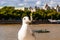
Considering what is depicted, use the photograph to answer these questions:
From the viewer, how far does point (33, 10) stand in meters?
22.1

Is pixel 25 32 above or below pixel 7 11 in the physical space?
above

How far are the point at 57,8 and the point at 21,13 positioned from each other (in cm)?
356

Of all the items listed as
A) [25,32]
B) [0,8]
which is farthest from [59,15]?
[25,32]

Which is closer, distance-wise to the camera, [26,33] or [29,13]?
[26,33]

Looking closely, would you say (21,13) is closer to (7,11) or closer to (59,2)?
(7,11)

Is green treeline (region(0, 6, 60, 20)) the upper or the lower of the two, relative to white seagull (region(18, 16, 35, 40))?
lower

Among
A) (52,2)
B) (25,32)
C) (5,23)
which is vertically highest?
(25,32)

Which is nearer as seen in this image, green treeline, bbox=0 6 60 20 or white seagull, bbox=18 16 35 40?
white seagull, bbox=18 16 35 40

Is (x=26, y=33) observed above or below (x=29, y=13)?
above

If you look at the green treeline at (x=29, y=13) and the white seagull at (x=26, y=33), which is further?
the green treeline at (x=29, y=13)

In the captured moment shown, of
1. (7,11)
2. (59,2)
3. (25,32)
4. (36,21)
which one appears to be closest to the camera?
(25,32)

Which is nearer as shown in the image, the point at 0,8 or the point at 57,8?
the point at 57,8

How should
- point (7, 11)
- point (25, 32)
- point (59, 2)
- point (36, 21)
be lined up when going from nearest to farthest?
point (25, 32)
point (36, 21)
point (59, 2)
point (7, 11)

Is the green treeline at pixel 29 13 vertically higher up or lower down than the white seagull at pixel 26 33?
lower down
